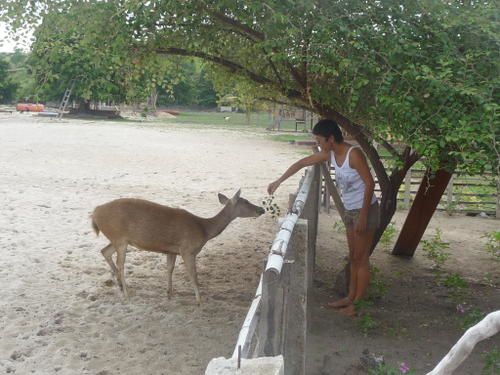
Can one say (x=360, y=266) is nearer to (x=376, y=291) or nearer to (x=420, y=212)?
(x=376, y=291)

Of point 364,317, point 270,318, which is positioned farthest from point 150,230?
point 270,318

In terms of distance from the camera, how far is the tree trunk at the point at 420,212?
828cm

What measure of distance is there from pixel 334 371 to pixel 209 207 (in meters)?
7.81

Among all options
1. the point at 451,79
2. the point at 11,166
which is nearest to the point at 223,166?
the point at 11,166

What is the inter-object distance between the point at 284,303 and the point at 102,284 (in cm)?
443

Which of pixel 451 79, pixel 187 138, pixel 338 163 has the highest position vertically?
pixel 451 79

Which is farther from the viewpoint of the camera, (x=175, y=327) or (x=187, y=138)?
(x=187, y=138)

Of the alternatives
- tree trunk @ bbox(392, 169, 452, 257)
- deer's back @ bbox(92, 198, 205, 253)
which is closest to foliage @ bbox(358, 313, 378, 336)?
deer's back @ bbox(92, 198, 205, 253)

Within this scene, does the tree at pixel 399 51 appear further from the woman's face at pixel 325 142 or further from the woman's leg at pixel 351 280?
the woman's leg at pixel 351 280

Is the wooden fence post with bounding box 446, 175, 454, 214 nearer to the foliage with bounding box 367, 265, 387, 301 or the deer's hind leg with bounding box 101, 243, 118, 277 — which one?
the foliage with bounding box 367, 265, 387, 301

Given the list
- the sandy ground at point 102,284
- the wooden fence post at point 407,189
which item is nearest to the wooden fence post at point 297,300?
the sandy ground at point 102,284

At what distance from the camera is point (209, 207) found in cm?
1293

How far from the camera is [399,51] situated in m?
4.78

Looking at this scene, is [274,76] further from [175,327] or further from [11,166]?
[11,166]
